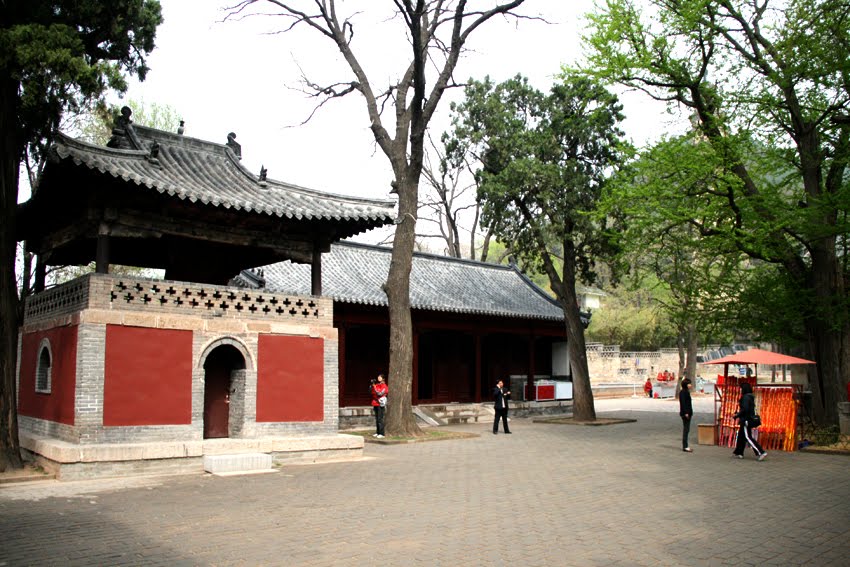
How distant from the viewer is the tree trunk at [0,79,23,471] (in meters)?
10.5

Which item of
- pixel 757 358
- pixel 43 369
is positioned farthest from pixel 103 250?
pixel 757 358

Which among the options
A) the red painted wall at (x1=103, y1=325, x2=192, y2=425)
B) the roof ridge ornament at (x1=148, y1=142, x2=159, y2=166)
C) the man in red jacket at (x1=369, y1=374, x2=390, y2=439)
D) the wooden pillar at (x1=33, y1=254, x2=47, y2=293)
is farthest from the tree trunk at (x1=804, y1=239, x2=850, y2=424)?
the wooden pillar at (x1=33, y1=254, x2=47, y2=293)

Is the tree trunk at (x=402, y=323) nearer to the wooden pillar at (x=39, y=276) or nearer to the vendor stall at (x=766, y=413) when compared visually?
the vendor stall at (x=766, y=413)

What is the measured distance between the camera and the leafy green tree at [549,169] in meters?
20.7

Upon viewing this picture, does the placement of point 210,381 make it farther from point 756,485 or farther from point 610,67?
point 610,67

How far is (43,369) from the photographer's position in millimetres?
12406

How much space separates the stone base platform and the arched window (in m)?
0.86

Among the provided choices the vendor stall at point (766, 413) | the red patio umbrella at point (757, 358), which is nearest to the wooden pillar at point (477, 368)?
the red patio umbrella at point (757, 358)

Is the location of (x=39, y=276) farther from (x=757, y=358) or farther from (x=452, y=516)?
(x=757, y=358)

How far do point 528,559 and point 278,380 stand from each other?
292 inches

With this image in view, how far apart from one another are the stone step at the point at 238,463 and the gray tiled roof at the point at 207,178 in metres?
3.97

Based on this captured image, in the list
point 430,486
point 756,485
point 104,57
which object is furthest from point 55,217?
point 756,485

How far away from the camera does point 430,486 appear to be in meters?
9.91

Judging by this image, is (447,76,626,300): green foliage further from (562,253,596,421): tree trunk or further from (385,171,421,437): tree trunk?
(385,171,421,437): tree trunk
